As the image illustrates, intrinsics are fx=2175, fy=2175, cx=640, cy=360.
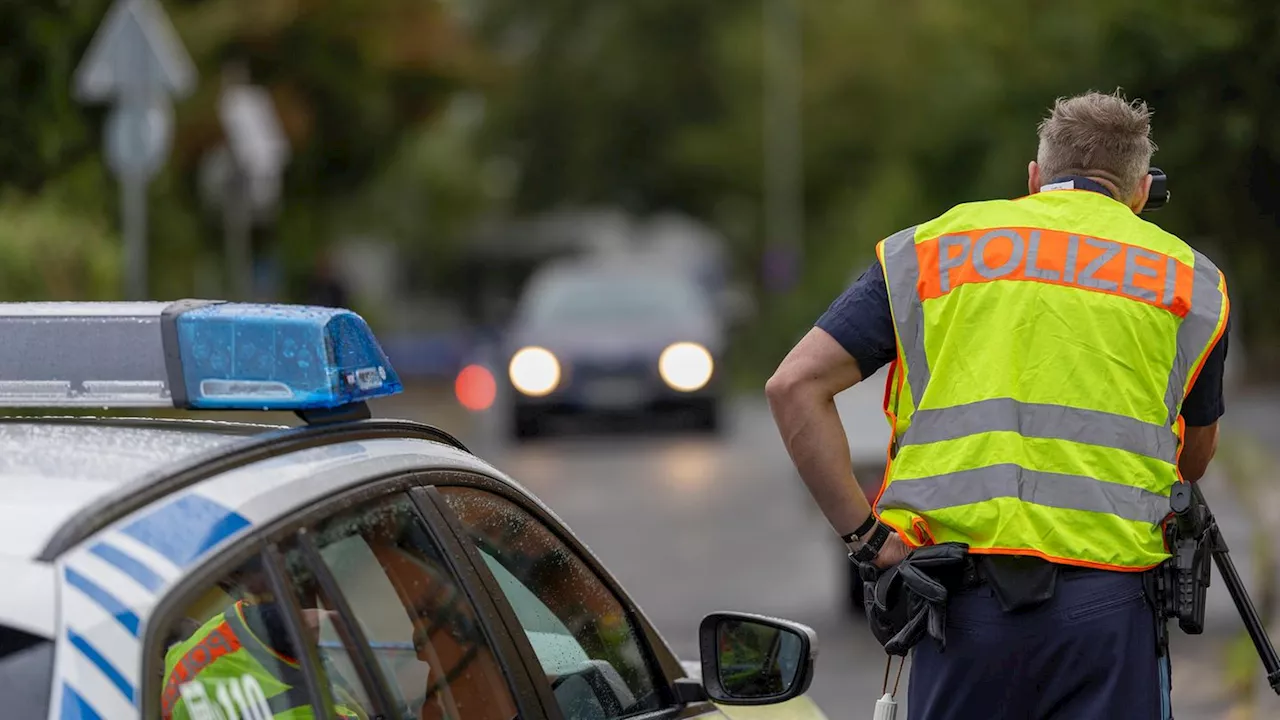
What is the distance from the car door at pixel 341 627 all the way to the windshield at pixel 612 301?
53.6ft

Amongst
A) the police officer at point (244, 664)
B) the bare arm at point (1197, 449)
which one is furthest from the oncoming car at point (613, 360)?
the police officer at point (244, 664)

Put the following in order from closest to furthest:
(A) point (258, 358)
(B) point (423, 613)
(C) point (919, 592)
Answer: (A) point (258, 358)
(B) point (423, 613)
(C) point (919, 592)

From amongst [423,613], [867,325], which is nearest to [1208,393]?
[867,325]

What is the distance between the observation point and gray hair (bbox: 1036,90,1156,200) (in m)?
3.83

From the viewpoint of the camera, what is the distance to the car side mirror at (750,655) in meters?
3.54

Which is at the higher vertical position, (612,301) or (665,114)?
(665,114)

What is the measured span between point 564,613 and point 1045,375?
0.90m

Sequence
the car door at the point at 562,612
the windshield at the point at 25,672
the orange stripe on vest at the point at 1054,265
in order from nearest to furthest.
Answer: the windshield at the point at 25,672
the car door at the point at 562,612
the orange stripe on vest at the point at 1054,265

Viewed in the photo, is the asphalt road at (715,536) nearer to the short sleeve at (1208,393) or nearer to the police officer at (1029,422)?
the short sleeve at (1208,393)

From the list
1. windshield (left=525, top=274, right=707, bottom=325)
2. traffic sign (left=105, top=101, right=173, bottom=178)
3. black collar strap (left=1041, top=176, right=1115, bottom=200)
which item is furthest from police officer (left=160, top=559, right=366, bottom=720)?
windshield (left=525, top=274, right=707, bottom=325)

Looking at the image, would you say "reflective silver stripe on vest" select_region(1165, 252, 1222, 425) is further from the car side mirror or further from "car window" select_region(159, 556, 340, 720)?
"car window" select_region(159, 556, 340, 720)

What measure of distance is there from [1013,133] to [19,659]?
13733 millimetres

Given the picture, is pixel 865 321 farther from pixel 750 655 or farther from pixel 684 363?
pixel 684 363

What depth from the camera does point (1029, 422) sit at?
3605 mm
